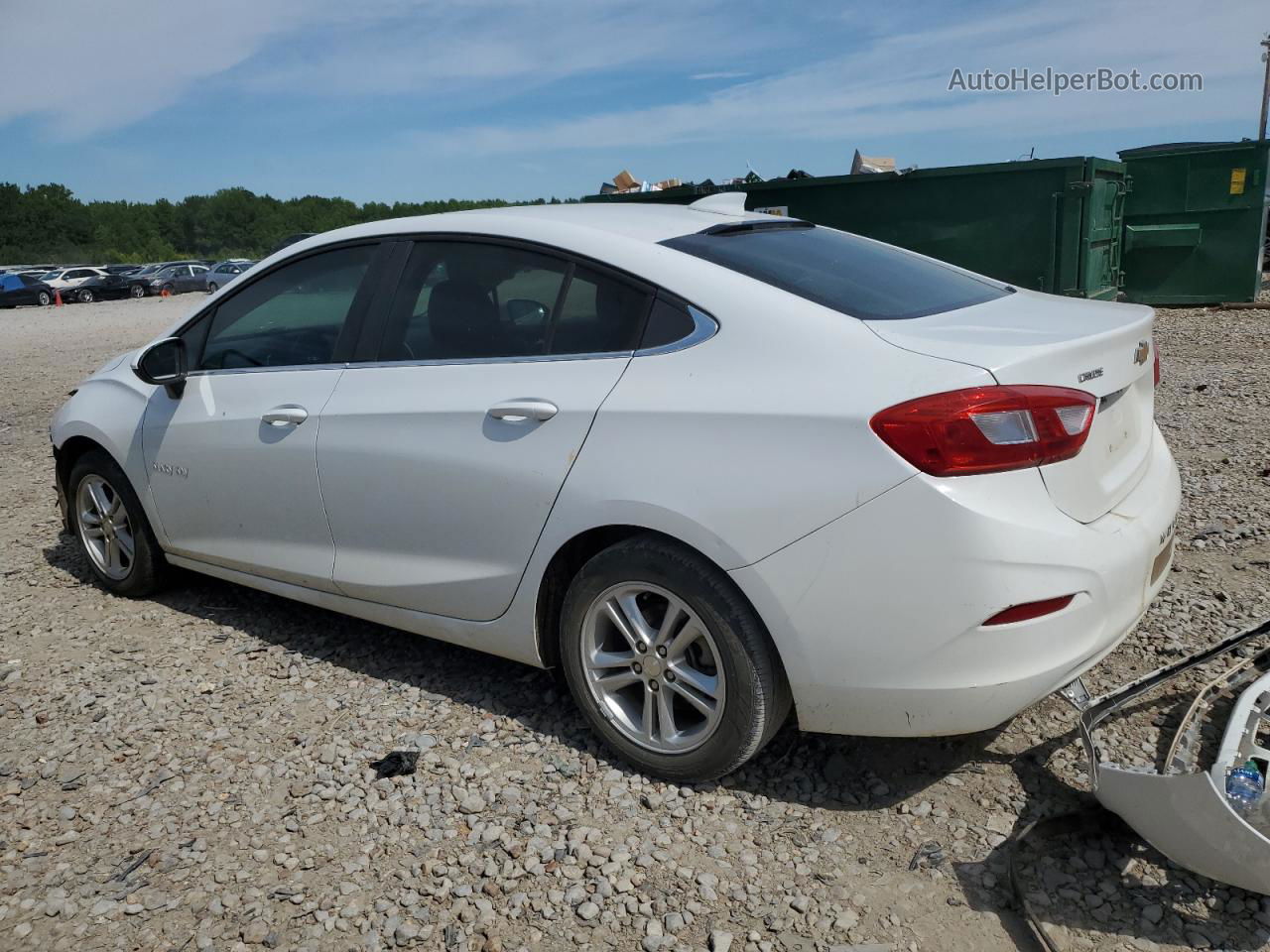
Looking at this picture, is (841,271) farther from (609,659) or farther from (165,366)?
(165,366)

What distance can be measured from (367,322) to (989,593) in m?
2.35

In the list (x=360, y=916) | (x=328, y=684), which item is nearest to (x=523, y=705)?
(x=328, y=684)

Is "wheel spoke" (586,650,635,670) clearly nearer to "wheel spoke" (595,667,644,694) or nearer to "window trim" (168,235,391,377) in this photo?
"wheel spoke" (595,667,644,694)

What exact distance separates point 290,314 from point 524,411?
1460 millimetres

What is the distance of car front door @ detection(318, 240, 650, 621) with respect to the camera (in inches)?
126

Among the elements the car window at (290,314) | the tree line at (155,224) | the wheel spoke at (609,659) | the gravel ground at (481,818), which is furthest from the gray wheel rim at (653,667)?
the tree line at (155,224)

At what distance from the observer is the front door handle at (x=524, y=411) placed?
319 centimetres

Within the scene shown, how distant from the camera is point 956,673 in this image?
8.69 ft

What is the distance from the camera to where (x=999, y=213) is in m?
12.2

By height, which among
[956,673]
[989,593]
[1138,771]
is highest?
[989,593]

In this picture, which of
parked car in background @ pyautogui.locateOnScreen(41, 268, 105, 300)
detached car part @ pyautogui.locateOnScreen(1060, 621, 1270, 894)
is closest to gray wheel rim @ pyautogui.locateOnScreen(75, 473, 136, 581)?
detached car part @ pyautogui.locateOnScreen(1060, 621, 1270, 894)

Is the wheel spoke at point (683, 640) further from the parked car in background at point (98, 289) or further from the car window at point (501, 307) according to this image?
the parked car in background at point (98, 289)

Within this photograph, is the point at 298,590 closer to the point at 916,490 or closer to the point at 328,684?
the point at 328,684

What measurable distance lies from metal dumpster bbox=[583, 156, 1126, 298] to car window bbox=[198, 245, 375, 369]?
958cm
